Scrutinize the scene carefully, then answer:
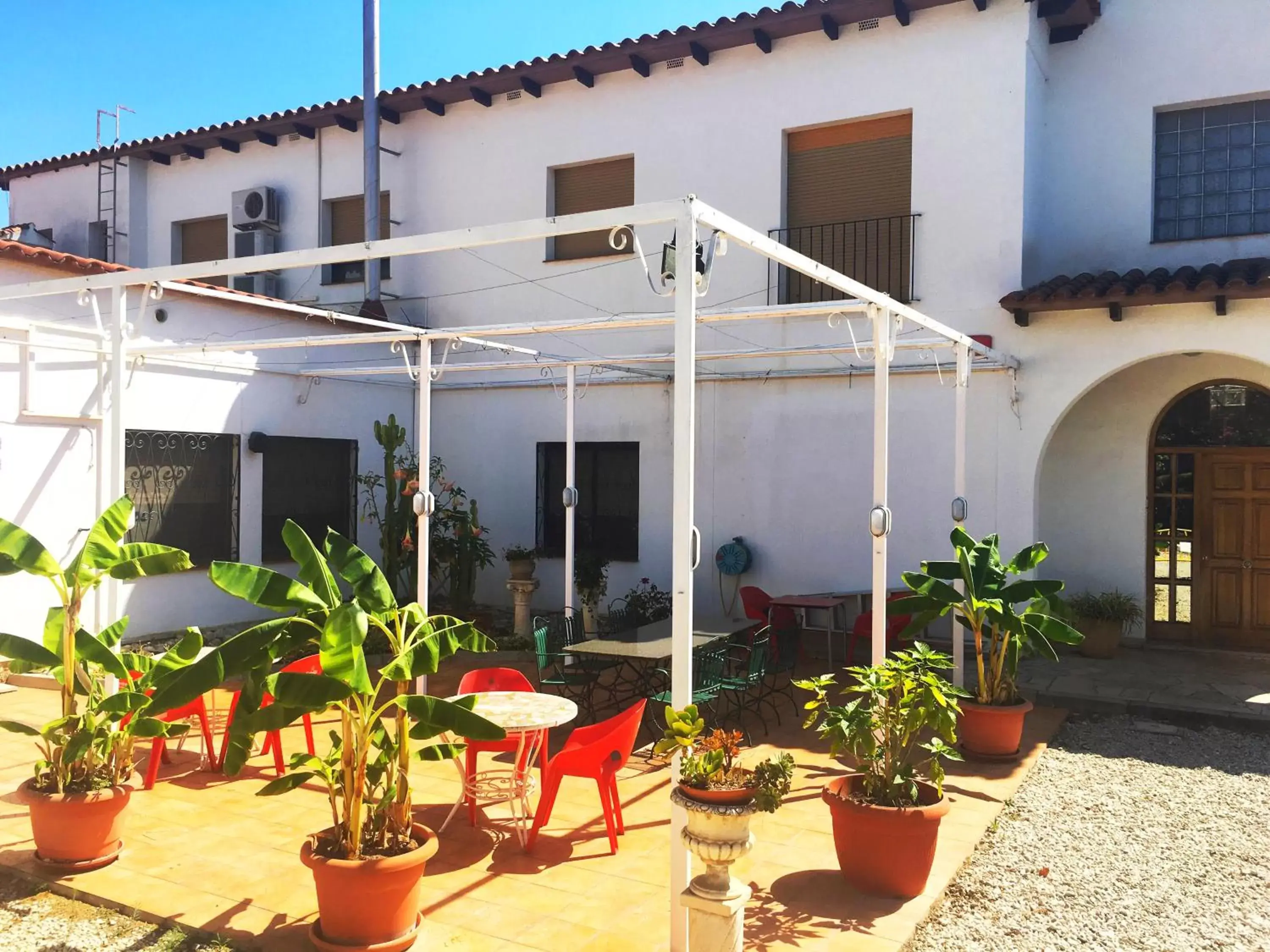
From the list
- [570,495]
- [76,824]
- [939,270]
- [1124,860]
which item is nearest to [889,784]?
[1124,860]

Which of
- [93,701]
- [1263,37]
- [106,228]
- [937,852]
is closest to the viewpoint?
[93,701]

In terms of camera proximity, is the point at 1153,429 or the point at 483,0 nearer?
the point at 1153,429

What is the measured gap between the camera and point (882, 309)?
6.32 m

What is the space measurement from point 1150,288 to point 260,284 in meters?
10.8

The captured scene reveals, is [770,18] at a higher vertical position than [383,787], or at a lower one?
higher

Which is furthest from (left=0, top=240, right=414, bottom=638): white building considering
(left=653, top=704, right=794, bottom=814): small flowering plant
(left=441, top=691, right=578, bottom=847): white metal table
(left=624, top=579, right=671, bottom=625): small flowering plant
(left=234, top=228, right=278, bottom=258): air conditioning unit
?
(left=653, top=704, right=794, bottom=814): small flowering plant

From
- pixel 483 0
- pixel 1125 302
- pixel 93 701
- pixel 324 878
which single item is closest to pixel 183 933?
pixel 324 878

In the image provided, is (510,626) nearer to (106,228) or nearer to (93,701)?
(93,701)

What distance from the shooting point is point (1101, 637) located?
10.1 meters

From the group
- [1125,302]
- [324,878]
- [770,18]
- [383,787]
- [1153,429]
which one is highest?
[770,18]

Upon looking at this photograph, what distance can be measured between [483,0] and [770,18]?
3.81 m

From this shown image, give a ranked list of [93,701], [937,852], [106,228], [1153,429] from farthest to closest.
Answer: [106,228] < [1153,429] < [937,852] < [93,701]

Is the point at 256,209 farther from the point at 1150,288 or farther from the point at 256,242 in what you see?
the point at 1150,288

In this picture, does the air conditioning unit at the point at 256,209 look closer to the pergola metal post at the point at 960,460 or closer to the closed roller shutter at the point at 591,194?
the closed roller shutter at the point at 591,194
